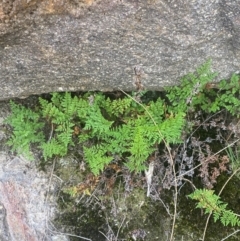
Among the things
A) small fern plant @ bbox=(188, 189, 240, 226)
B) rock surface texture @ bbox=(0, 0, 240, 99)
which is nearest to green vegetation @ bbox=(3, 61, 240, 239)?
small fern plant @ bbox=(188, 189, 240, 226)

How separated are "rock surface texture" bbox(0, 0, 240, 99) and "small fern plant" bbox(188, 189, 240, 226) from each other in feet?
2.77

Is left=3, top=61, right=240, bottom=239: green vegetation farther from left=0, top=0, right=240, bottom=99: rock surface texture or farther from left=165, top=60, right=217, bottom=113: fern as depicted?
left=0, top=0, right=240, bottom=99: rock surface texture

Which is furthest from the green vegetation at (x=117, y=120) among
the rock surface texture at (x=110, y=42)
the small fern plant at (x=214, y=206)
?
the small fern plant at (x=214, y=206)

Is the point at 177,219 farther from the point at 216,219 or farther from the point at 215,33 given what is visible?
the point at 215,33

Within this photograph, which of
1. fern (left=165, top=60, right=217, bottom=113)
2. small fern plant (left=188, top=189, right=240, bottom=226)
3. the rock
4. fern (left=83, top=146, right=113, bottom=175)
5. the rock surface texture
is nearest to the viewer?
the rock surface texture

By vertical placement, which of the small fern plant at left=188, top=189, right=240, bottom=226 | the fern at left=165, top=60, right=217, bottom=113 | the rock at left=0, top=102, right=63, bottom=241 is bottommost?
the rock at left=0, top=102, right=63, bottom=241

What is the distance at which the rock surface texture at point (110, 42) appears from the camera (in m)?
2.47

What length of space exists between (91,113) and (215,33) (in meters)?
1.05

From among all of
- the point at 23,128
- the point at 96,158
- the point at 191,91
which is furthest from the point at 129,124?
the point at 23,128

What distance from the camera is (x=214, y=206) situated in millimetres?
2977

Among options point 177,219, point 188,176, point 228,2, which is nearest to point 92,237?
point 177,219

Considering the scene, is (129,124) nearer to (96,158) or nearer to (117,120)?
(117,120)

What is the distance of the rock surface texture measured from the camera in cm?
247

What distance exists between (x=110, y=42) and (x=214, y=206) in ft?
4.55
